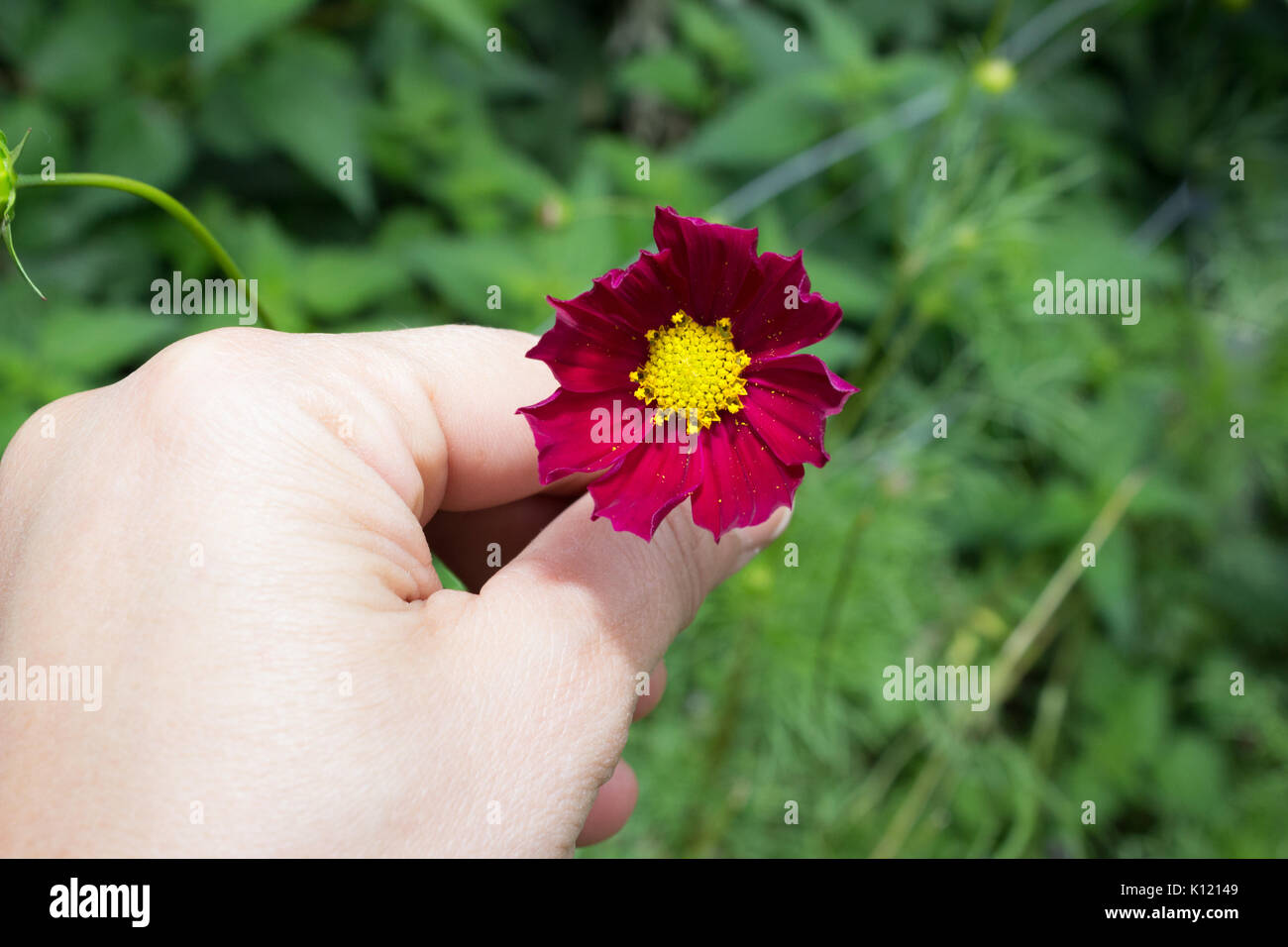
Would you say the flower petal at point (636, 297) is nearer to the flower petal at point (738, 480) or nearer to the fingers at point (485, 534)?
the flower petal at point (738, 480)

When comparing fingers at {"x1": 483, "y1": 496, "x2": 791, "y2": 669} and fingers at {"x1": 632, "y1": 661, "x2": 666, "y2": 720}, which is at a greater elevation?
fingers at {"x1": 483, "y1": 496, "x2": 791, "y2": 669}

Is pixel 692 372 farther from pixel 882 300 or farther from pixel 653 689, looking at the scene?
pixel 882 300

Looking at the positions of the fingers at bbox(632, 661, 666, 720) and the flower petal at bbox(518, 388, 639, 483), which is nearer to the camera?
the flower petal at bbox(518, 388, 639, 483)

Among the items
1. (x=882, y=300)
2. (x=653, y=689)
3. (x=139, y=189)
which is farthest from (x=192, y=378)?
(x=882, y=300)

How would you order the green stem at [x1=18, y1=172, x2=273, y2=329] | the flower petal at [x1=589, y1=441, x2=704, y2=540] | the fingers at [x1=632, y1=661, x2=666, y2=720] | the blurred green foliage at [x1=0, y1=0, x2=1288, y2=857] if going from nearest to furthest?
the green stem at [x1=18, y1=172, x2=273, y2=329]
the flower petal at [x1=589, y1=441, x2=704, y2=540]
the fingers at [x1=632, y1=661, x2=666, y2=720]
the blurred green foliage at [x1=0, y1=0, x2=1288, y2=857]

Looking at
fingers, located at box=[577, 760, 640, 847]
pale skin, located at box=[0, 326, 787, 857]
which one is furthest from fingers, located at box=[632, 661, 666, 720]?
pale skin, located at box=[0, 326, 787, 857]

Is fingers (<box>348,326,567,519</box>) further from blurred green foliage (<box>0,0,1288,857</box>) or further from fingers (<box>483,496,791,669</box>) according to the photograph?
blurred green foliage (<box>0,0,1288,857</box>)
